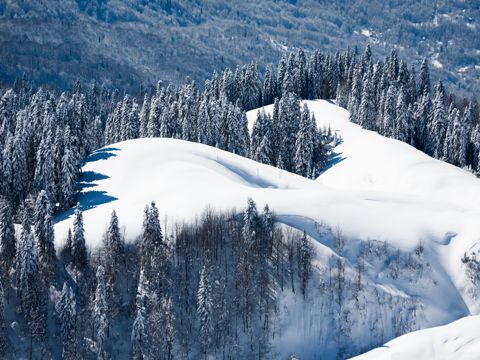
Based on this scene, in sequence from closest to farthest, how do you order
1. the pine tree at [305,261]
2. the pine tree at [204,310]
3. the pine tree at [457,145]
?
1. the pine tree at [204,310]
2. the pine tree at [305,261]
3. the pine tree at [457,145]

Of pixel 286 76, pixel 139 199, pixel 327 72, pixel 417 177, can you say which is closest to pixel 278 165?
pixel 417 177

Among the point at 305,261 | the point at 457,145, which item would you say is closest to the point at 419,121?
the point at 457,145

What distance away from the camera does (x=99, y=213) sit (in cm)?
8619

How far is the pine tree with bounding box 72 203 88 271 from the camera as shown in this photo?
246ft

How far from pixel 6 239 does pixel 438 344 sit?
153 feet

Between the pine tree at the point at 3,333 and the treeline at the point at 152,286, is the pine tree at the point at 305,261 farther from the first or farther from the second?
the pine tree at the point at 3,333

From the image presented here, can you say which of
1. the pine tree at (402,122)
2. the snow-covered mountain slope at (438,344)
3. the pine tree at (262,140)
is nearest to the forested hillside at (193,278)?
the snow-covered mountain slope at (438,344)

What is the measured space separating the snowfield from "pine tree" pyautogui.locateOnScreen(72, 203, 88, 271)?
100 inches

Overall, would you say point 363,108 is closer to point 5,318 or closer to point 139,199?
point 139,199

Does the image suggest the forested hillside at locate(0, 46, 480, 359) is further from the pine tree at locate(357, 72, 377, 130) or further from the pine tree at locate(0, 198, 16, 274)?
the pine tree at locate(357, 72, 377, 130)

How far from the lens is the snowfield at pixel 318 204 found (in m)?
76.8

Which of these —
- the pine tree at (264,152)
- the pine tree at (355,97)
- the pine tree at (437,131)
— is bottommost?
the pine tree at (264,152)

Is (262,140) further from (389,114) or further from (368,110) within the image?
(389,114)

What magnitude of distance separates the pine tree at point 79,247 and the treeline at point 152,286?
112 mm
